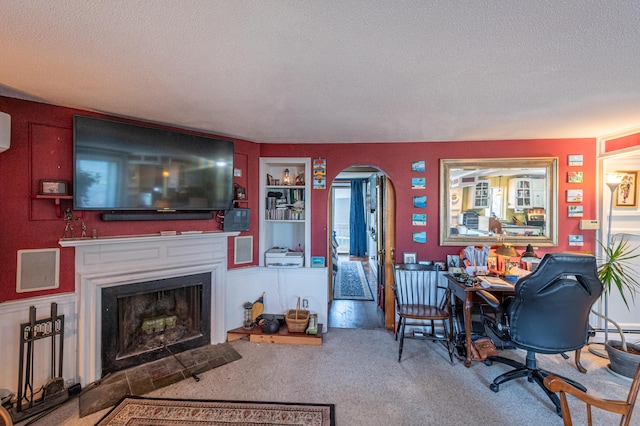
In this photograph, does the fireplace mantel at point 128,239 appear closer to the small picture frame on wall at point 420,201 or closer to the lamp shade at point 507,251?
the small picture frame on wall at point 420,201

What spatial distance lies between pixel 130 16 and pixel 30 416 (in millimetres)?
2682

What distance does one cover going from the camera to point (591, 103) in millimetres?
2002

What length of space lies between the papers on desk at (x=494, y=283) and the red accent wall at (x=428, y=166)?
55cm

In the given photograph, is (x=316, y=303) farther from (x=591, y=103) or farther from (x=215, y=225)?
(x=591, y=103)

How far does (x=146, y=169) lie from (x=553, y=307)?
3463 millimetres

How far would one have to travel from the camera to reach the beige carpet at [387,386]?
1865mm

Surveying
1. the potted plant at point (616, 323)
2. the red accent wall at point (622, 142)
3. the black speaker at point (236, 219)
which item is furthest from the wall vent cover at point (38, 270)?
the red accent wall at point (622, 142)

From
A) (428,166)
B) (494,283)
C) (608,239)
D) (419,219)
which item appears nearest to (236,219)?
(419,219)

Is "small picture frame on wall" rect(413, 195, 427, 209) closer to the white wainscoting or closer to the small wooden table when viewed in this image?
the white wainscoting

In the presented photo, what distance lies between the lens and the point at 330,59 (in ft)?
4.72

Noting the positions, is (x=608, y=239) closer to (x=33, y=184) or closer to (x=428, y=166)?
(x=428, y=166)

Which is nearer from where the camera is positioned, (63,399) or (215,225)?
(63,399)

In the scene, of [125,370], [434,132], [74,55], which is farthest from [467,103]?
[125,370]

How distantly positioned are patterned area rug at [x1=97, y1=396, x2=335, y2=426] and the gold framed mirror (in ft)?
7.49
